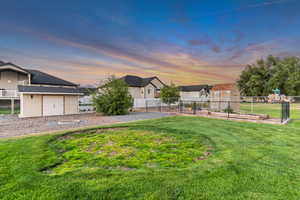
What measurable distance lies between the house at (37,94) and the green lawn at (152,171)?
29.7 ft

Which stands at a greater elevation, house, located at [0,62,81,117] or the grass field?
house, located at [0,62,81,117]

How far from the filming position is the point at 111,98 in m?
12.9

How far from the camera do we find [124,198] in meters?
2.00

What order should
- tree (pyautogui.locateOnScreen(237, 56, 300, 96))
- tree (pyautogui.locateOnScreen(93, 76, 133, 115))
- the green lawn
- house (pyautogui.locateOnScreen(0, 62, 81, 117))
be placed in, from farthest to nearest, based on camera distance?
tree (pyautogui.locateOnScreen(237, 56, 300, 96))
tree (pyautogui.locateOnScreen(93, 76, 133, 115))
house (pyautogui.locateOnScreen(0, 62, 81, 117))
the green lawn

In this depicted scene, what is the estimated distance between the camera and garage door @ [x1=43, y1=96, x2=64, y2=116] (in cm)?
1239

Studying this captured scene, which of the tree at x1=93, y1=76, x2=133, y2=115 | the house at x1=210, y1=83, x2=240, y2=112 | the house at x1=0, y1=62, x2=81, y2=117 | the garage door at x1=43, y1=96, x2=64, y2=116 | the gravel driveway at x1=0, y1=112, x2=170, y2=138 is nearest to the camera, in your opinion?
the gravel driveway at x1=0, y1=112, x2=170, y2=138

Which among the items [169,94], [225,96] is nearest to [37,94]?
[169,94]

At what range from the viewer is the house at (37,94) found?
37.6 feet

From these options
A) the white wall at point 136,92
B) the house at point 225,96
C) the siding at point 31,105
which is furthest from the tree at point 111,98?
the white wall at point 136,92

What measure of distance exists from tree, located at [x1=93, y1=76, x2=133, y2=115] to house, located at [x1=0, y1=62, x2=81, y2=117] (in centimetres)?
259

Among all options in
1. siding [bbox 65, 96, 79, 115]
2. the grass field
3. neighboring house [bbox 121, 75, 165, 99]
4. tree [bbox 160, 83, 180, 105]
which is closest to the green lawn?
siding [bbox 65, 96, 79, 115]

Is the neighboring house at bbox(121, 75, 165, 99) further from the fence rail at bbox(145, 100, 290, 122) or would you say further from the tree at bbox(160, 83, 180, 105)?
the tree at bbox(160, 83, 180, 105)

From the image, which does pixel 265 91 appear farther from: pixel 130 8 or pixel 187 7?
pixel 130 8

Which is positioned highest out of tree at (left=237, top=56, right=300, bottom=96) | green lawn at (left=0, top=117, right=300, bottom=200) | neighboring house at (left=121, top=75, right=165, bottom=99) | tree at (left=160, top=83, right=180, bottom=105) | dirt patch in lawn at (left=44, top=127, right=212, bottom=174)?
tree at (left=237, top=56, right=300, bottom=96)
